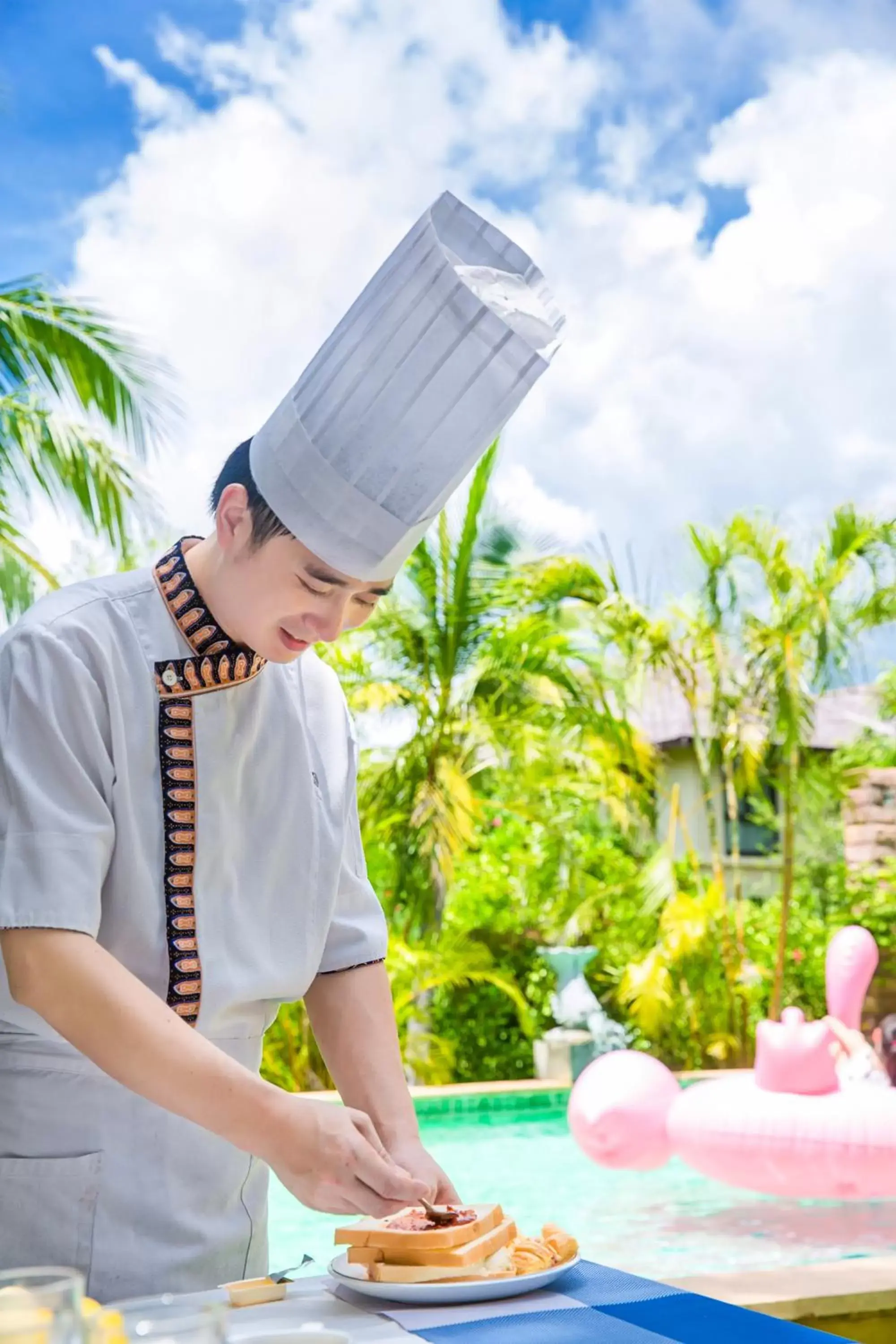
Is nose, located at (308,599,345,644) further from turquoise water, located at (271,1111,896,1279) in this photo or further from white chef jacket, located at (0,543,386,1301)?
turquoise water, located at (271,1111,896,1279)

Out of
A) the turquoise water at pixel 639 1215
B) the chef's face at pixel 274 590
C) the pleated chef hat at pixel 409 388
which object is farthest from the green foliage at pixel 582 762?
the pleated chef hat at pixel 409 388

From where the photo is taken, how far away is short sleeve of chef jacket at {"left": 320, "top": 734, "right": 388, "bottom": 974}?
6.05ft

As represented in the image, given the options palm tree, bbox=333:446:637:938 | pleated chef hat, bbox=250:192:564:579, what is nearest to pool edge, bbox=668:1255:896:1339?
pleated chef hat, bbox=250:192:564:579

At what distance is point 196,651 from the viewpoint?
1.73 metres

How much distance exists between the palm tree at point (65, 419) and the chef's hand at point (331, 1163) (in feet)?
21.0

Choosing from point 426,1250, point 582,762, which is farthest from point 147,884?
point 582,762

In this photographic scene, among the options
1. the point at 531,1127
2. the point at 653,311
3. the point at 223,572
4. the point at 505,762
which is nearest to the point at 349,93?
the point at 653,311

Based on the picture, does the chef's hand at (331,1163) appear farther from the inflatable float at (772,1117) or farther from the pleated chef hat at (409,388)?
the inflatable float at (772,1117)

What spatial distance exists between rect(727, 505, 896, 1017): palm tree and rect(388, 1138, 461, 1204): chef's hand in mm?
8762

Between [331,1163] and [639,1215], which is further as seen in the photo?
[639,1215]

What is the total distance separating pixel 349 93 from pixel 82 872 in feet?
114

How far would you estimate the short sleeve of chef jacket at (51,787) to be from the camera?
4.82ft

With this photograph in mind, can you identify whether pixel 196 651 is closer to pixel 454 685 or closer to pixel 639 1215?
pixel 639 1215

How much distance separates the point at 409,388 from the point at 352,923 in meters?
0.69
